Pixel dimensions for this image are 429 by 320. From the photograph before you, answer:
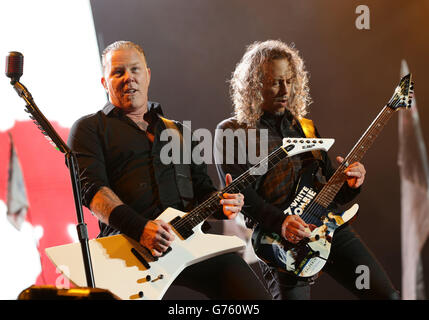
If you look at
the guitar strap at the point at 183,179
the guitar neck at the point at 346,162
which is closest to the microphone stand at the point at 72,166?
the guitar strap at the point at 183,179

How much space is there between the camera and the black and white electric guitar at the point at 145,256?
2.16m

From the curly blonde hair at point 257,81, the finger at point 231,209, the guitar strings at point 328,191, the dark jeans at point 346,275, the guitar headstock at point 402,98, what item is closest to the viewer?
the finger at point 231,209

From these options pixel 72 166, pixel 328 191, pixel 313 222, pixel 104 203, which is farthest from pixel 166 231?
pixel 328 191

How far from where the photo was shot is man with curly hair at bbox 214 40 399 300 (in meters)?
2.68

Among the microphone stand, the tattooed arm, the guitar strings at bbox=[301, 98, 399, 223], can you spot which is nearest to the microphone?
the microphone stand

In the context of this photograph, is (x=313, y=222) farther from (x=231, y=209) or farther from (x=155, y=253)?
(x=155, y=253)

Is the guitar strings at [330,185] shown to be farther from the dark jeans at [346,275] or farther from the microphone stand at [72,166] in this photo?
the microphone stand at [72,166]

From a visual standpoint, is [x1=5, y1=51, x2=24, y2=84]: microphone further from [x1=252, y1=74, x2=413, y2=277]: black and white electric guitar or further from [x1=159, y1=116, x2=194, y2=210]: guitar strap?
[x1=252, y1=74, x2=413, y2=277]: black and white electric guitar

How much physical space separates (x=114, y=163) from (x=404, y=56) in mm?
2598

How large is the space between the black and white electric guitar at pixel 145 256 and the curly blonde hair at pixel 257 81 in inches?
28.7

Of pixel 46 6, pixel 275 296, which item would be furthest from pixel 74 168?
pixel 46 6

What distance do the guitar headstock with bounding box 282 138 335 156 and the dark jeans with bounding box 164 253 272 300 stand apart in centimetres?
78

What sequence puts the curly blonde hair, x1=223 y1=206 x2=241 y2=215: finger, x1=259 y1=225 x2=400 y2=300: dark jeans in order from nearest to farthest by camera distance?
x1=223 y1=206 x2=241 y2=215: finger, x1=259 y1=225 x2=400 y2=300: dark jeans, the curly blonde hair

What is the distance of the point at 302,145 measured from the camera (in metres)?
2.80
